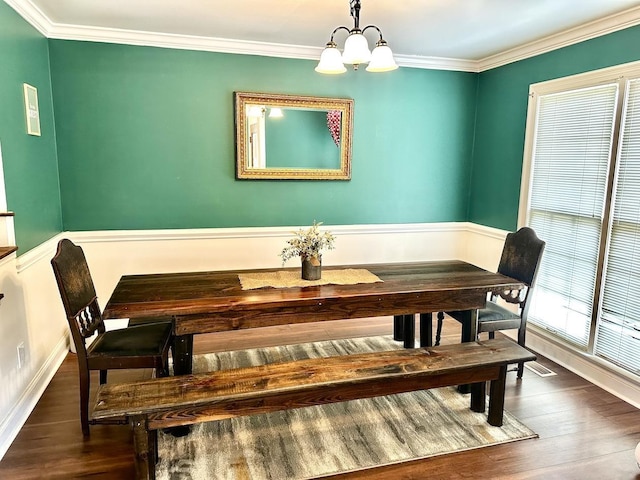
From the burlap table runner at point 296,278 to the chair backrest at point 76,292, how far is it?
86 cm

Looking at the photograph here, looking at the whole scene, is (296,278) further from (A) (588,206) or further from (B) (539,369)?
(A) (588,206)

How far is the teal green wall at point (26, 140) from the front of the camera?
97.9 inches

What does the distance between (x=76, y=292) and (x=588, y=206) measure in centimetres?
330

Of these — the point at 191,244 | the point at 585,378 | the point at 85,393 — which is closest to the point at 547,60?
the point at 585,378

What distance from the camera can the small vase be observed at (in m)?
2.70

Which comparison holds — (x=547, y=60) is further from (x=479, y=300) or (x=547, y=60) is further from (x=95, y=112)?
(x=95, y=112)

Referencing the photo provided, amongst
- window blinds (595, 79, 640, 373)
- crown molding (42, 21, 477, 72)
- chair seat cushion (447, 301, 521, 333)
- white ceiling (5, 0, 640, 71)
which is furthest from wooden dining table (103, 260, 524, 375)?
crown molding (42, 21, 477, 72)

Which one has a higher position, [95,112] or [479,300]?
[95,112]

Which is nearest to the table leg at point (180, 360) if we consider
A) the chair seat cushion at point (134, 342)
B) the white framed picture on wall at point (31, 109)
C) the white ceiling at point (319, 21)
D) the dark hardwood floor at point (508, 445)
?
the chair seat cushion at point (134, 342)

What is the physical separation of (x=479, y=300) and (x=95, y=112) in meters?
3.14

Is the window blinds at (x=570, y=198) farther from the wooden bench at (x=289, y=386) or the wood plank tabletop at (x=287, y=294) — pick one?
the wooden bench at (x=289, y=386)

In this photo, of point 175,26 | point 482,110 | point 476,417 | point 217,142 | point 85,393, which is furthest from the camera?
point 482,110

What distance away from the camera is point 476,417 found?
2566 millimetres

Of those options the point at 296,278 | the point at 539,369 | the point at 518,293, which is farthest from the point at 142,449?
the point at 539,369
